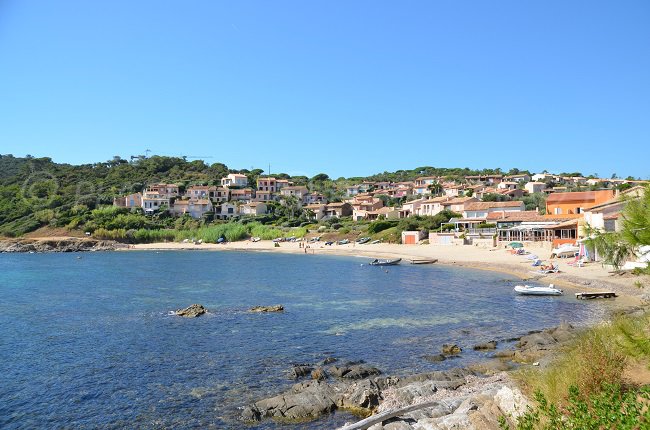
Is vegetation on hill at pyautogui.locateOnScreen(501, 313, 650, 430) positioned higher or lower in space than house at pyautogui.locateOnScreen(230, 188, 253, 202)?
lower

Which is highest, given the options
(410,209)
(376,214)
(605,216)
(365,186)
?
(365,186)

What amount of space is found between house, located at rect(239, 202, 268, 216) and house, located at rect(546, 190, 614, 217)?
7098 centimetres

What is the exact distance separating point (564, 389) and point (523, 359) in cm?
1048

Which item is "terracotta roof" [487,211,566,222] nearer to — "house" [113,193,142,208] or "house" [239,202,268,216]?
"house" [239,202,268,216]

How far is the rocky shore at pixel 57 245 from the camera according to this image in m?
96.6

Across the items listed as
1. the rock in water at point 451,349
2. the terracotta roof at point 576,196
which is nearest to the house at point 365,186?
the terracotta roof at point 576,196

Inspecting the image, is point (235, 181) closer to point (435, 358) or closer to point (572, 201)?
point (572, 201)

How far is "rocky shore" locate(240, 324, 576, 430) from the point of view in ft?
37.9

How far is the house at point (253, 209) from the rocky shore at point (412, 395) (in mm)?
Result: 103052

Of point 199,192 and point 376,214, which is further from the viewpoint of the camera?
point 199,192

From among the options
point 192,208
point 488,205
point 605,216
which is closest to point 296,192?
point 192,208

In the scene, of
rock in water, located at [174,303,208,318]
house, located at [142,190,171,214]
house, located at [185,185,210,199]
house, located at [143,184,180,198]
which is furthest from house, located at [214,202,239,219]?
rock in water, located at [174,303,208,318]

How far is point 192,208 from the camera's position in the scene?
125m

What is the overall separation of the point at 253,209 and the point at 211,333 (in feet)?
319
